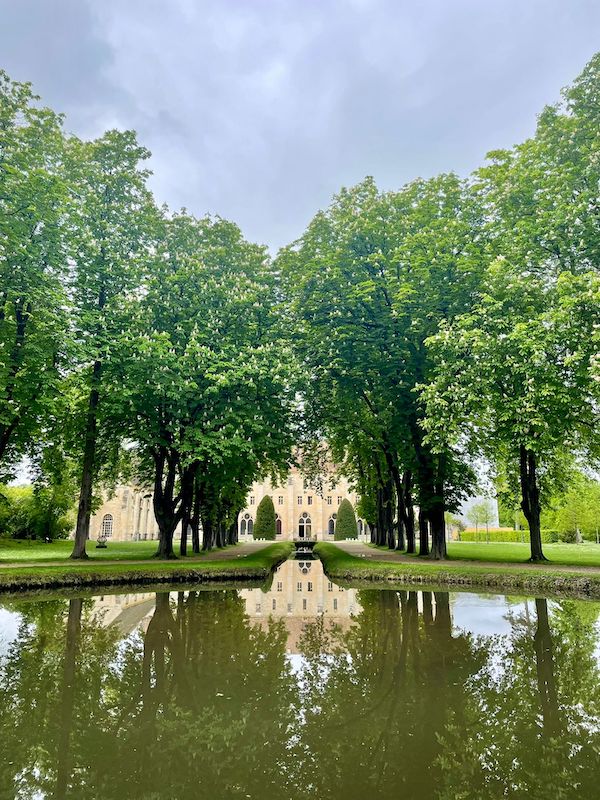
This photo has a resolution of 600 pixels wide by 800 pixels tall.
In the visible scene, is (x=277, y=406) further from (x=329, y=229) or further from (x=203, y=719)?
(x=203, y=719)

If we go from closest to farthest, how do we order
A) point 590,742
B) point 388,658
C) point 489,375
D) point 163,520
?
point 590,742 < point 388,658 < point 489,375 < point 163,520

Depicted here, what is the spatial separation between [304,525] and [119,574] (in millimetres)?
66019

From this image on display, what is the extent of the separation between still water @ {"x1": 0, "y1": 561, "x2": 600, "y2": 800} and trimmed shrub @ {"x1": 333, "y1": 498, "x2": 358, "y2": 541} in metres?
60.2

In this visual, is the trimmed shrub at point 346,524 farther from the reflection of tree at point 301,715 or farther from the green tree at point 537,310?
the reflection of tree at point 301,715

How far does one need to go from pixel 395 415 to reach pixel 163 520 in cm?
1125

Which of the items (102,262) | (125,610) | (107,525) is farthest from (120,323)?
(107,525)

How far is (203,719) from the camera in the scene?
5.68 meters

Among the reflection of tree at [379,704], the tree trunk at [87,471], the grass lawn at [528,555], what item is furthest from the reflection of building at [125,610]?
the grass lawn at [528,555]

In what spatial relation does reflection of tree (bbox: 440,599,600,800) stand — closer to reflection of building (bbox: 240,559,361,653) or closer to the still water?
the still water

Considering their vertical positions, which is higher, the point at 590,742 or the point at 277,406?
the point at 277,406

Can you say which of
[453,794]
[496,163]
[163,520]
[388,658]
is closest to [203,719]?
[453,794]

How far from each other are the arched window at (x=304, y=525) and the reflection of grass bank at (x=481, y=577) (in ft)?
205

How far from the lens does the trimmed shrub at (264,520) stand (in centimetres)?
6756

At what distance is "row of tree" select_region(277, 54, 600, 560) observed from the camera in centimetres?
1656
